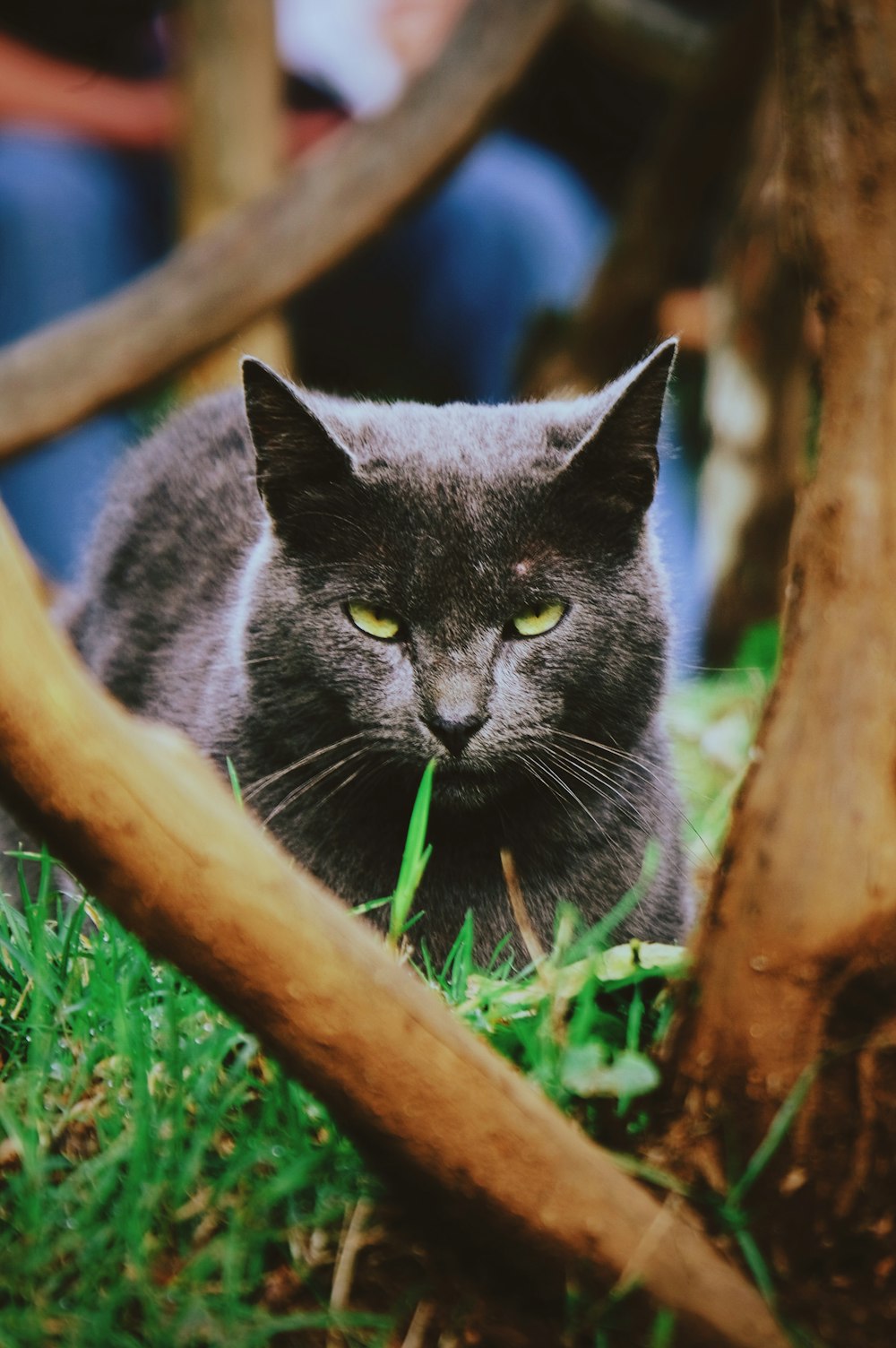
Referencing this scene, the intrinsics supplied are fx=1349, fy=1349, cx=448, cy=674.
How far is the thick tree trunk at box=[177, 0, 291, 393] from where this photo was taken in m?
3.74

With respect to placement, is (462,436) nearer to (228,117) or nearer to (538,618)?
(538,618)

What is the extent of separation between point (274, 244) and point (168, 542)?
1319mm

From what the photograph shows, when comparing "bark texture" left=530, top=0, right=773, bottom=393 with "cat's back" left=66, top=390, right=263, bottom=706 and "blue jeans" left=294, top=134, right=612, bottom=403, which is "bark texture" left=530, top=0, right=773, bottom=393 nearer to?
"blue jeans" left=294, top=134, right=612, bottom=403

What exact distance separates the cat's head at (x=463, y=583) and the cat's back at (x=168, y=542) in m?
0.43

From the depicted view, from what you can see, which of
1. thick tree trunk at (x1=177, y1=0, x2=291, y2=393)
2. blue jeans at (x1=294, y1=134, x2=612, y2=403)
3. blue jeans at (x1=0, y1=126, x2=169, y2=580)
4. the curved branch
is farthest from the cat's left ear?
blue jeans at (x1=294, y1=134, x2=612, y2=403)

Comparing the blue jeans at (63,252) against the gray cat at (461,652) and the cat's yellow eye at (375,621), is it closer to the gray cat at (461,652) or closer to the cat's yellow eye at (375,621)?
the gray cat at (461,652)

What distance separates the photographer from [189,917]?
1.01 metres

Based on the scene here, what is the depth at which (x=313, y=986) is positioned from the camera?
101 centimetres

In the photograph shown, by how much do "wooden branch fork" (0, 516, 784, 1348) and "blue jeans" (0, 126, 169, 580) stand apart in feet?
9.96

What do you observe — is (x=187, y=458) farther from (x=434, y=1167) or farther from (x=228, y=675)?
(x=434, y=1167)

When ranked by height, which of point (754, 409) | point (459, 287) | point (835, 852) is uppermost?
point (459, 287)

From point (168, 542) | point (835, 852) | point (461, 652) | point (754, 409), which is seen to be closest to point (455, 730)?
point (461, 652)

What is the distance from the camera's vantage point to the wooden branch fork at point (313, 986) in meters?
0.99

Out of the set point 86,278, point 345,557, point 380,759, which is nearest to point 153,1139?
point 380,759
